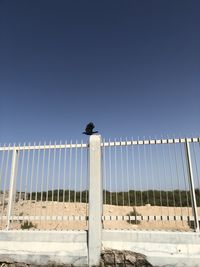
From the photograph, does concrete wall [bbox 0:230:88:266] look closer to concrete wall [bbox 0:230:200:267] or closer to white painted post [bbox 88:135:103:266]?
concrete wall [bbox 0:230:200:267]

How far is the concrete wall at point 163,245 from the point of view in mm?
5379

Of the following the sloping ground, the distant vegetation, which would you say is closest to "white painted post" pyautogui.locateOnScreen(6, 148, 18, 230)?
the distant vegetation

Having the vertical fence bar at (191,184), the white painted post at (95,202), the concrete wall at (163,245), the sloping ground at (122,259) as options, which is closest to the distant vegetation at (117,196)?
the vertical fence bar at (191,184)

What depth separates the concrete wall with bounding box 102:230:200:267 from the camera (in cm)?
538

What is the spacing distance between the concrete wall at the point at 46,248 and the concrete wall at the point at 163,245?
2.30 feet

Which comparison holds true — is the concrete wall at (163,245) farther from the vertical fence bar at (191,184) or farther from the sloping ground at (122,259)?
the vertical fence bar at (191,184)

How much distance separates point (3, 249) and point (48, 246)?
1135 mm

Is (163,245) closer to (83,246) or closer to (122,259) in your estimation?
(122,259)

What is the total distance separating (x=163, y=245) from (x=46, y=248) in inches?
104

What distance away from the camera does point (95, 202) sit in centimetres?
604

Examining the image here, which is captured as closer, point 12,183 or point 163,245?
point 163,245

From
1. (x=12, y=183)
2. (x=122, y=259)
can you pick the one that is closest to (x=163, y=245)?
(x=122, y=259)

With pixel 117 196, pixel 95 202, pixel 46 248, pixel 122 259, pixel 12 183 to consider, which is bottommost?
pixel 122 259

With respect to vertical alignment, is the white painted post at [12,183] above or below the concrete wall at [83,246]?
above
